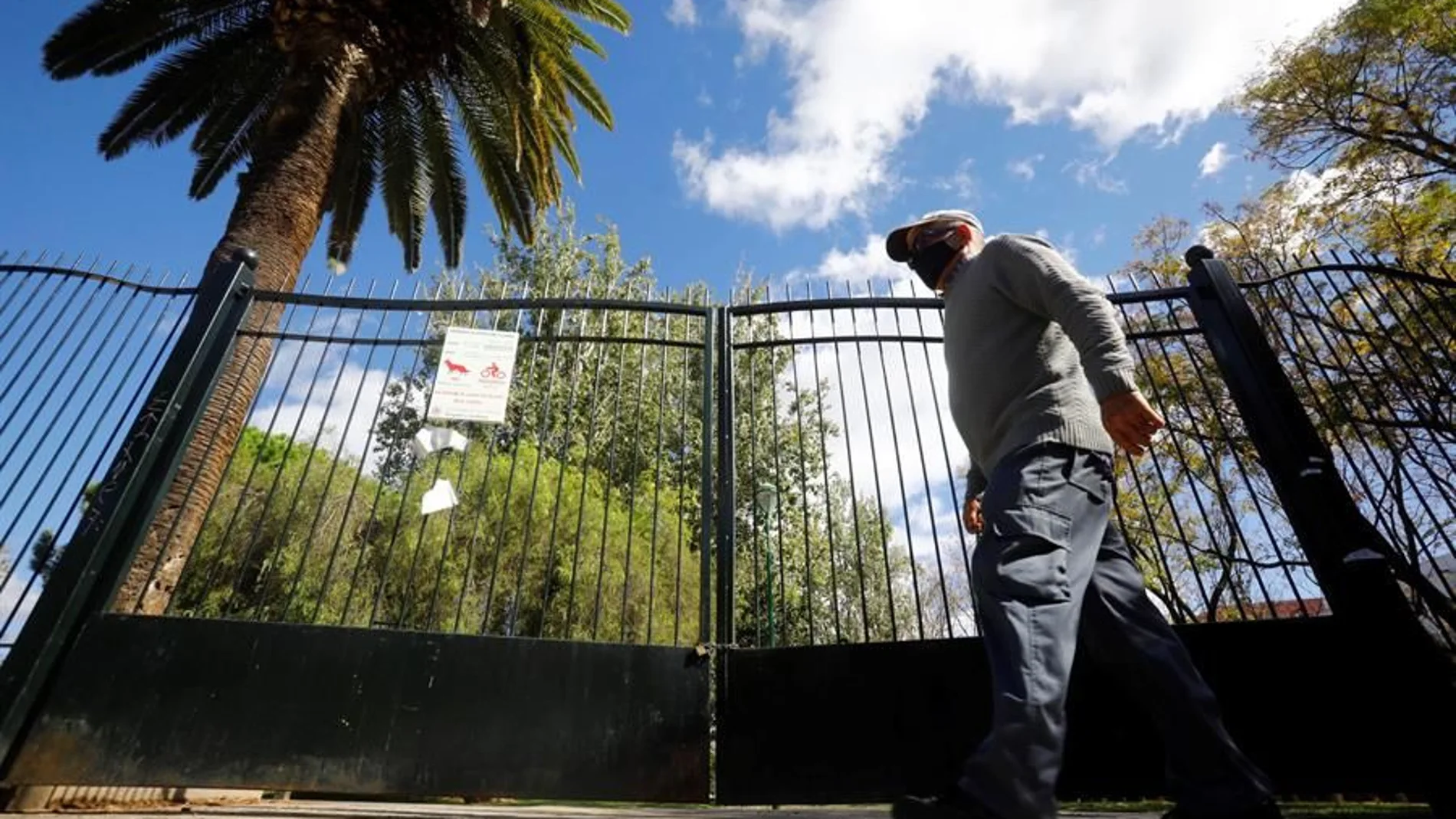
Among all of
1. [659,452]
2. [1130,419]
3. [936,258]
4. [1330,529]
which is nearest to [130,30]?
[659,452]

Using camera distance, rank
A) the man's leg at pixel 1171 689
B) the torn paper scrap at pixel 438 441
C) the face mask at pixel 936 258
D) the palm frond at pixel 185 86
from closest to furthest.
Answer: the man's leg at pixel 1171 689 → the face mask at pixel 936 258 → the torn paper scrap at pixel 438 441 → the palm frond at pixel 185 86

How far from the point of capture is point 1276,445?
2.81m

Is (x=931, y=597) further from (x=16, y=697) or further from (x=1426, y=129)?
(x=16, y=697)

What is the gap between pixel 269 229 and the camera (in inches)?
216

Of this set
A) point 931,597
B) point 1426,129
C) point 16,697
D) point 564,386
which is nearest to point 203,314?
point 16,697

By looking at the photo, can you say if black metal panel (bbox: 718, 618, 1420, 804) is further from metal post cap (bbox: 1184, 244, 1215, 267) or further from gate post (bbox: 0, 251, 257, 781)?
gate post (bbox: 0, 251, 257, 781)

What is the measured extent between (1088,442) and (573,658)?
2.01 meters

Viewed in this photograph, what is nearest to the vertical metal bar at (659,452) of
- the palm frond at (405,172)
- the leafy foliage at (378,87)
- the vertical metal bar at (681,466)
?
the vertical metal bar at (681,466)

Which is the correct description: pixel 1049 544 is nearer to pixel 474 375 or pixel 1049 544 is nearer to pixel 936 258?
pixel 936 258

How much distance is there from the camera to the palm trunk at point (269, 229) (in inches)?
162

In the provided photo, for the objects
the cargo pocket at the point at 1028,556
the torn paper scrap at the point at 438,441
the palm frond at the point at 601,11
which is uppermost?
the palm frond at the point at 601,11

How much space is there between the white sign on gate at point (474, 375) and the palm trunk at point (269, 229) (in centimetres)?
114

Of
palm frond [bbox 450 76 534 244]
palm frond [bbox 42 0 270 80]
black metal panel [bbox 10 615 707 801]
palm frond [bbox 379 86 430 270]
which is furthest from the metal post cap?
palm frond [bbox 42 0 270 80]

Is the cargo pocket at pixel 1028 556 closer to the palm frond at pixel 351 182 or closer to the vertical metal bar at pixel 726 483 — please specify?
the vertical metal bar at pixel 726 483
